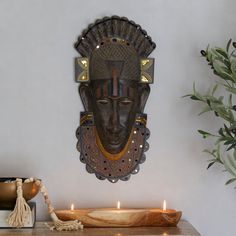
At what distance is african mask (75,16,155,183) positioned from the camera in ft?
6.84

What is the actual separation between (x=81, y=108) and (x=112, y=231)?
1.82 ft

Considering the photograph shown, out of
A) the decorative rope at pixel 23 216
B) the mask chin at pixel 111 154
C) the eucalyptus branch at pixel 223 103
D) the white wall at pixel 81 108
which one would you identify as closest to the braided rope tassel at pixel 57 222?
the decorative rope at pixel 23 216

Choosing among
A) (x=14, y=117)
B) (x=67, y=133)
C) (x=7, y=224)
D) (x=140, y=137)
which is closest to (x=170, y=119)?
(x=140, y=137)

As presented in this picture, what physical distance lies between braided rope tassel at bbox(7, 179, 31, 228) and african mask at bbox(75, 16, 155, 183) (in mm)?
363

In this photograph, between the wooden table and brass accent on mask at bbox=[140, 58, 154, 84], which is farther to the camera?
brass accent on mask at bbox=[140, 58, 154, 84]

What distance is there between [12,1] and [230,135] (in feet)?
3.62

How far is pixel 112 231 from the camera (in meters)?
1.92

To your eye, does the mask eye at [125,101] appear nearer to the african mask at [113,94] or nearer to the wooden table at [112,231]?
the african mask at [113,94]

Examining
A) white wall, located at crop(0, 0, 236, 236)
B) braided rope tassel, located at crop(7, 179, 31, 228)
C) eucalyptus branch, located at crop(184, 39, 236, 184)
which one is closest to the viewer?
braided rope tassel, located at crop(7, 179, 31, 228)

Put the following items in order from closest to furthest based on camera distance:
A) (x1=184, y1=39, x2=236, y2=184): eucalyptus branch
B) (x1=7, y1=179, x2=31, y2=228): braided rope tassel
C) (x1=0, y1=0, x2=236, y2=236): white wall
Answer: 1. (x1=7, y1=179, x2=31, y2=228): braided rope tassel
2. (x1=184, y1=39, x2=236, y2=184): eucalyptus branch
3. (x1=0, y1=0, x2=236, y2=236): white wall

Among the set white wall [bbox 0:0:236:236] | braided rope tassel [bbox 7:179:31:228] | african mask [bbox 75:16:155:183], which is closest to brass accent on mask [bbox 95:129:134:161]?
african mask [bbox 75:16:155:183]

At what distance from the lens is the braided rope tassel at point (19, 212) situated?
1.81 m

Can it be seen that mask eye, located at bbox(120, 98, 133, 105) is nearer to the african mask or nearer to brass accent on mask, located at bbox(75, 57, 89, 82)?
the african mask

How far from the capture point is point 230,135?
1.93 m
